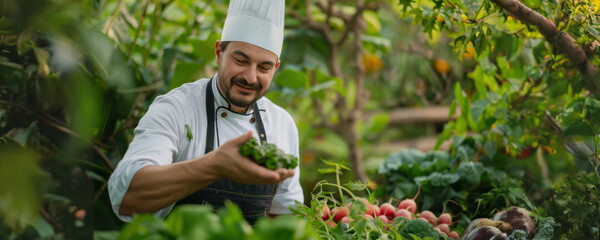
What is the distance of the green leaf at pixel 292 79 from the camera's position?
2070 millimetres

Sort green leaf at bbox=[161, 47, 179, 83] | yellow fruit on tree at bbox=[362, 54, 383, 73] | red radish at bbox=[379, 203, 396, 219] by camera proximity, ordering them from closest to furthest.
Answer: red radish at bbox=[379, 203, 396, 219] → green leaf at bbox=[161, 47, 179, 83] → yellow fruit on tree at bbox=[362, 54, 383, 73]

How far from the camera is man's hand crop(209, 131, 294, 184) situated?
0.89 m

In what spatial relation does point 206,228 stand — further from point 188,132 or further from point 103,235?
point 103,235

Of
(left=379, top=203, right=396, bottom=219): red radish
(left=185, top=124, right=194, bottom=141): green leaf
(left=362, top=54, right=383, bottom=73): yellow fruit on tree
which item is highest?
(left=185, top=124, right=194, bottom=141): green leaf

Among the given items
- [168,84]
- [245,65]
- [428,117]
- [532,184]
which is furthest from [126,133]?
[428,117]

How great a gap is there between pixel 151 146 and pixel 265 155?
0.92ft

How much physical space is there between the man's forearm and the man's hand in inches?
1.0

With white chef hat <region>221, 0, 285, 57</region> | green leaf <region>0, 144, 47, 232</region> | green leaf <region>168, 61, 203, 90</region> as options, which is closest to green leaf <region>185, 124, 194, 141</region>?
white chef hat <region>221, 0, 285, 57</region>

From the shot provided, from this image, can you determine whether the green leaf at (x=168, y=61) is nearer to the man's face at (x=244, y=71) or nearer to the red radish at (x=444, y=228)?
the man's face at (x=244, y=71)

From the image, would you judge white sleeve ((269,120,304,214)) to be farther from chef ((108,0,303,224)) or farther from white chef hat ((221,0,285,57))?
white chef hat ((221,0,285,57))

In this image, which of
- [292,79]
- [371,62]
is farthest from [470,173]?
[371,62]

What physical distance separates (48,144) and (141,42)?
2.71 ft

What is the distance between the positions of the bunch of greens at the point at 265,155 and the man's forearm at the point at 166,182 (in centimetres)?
8

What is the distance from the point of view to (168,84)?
197 centimetres
